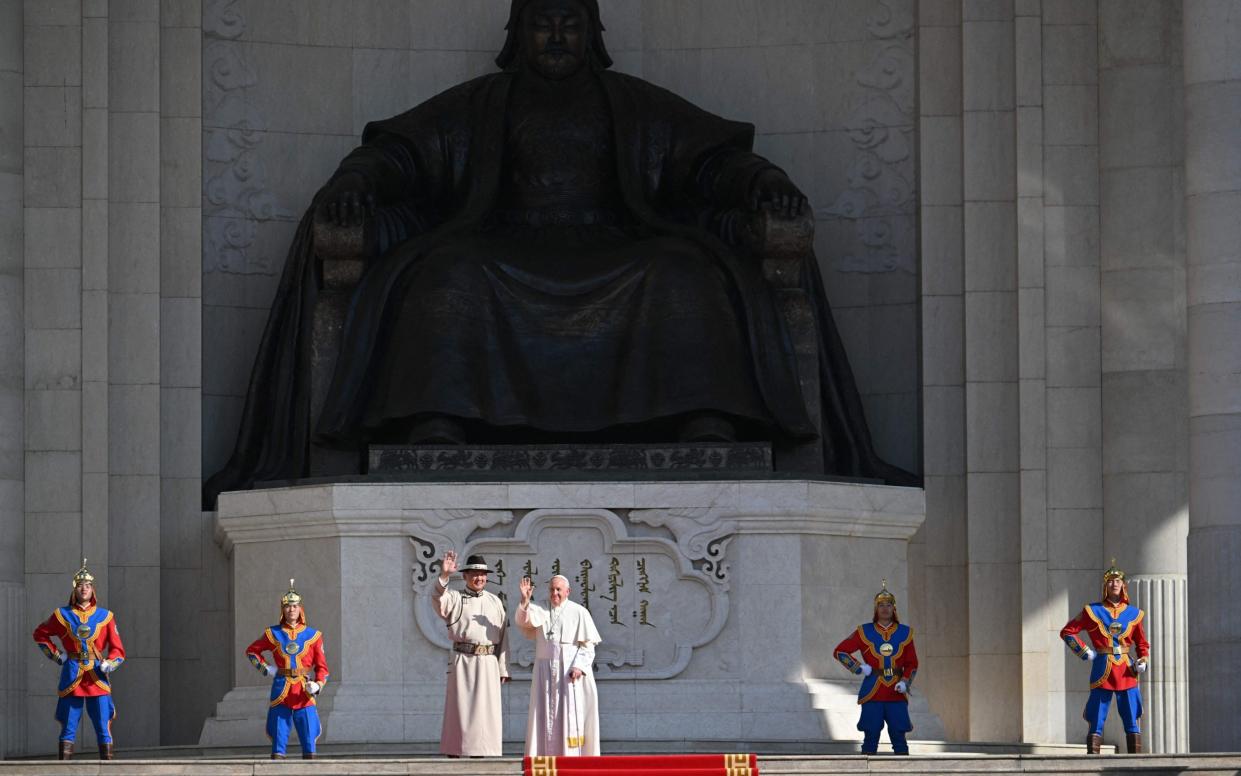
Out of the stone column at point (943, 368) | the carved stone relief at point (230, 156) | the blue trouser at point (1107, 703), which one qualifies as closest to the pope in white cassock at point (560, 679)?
the blue trouser at point (1107, 703)

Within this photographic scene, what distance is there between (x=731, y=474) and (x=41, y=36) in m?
5.95

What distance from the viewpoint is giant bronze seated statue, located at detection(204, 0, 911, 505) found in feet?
63.1

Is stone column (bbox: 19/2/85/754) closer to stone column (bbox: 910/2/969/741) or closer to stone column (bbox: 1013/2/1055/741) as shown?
stone column (bbox: 910/2/969/741)

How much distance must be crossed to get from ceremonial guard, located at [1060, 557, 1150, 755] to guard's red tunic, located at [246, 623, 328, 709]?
4.41 metres

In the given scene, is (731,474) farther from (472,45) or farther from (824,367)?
(472,45)

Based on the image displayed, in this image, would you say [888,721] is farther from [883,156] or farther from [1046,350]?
[883,156]

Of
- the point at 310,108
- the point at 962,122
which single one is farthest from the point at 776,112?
the point at 310,108

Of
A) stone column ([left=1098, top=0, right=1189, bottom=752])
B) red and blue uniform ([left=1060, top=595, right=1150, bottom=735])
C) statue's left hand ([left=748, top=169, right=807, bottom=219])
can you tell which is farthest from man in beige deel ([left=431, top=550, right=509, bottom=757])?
stone column ([left=1098, top=0, right=1189, bottom=752])

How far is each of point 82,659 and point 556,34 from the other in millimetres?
6127

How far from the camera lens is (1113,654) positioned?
17031mm

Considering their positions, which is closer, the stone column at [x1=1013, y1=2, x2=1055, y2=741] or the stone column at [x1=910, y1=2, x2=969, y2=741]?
the stone column at [x1=1013, y1=2, x2=1055, y2=741]

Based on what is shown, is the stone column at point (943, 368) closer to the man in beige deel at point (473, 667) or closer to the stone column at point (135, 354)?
the man in beige deel at point (473, 667)

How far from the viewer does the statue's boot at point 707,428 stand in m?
19.1

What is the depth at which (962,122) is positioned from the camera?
20938 millimetres
